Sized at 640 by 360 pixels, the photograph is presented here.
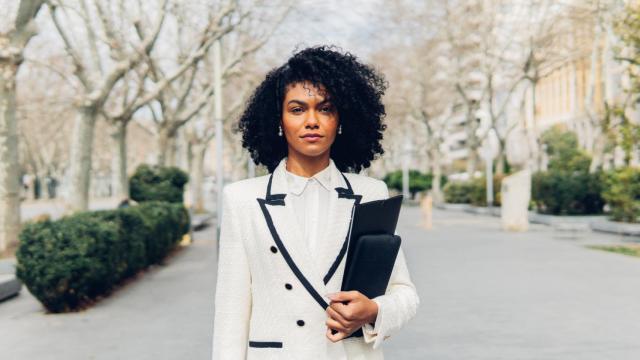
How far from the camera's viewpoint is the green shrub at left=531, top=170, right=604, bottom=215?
27.7 metres

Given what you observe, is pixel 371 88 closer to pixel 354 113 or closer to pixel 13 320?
pixel 354 113

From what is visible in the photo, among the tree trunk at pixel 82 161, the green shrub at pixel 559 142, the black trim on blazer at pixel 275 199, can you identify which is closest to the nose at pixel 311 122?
the black trim on blazer at pixel 275 199

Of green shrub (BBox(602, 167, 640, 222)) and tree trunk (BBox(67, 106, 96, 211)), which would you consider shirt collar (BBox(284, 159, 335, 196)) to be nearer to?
tree trunk (BBox(67, 106, 96, 211))

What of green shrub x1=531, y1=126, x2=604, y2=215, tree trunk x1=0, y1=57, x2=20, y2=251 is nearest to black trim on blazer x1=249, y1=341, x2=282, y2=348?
tree trunk x1=0, y1=57, x2=20, y2=251

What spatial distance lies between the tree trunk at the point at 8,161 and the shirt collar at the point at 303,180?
41.5 feet

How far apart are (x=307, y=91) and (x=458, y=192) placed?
43418 mm

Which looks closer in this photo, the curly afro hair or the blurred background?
the curly afro hair

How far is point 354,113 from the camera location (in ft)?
8.42

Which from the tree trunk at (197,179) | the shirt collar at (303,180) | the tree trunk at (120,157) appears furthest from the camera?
the tree trunk at (197,179)

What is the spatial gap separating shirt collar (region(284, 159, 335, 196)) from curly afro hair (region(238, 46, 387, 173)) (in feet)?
0.60

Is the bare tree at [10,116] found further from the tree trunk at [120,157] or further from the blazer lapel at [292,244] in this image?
the blazer lapel at [292,244]

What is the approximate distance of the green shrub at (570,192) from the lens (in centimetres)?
2766

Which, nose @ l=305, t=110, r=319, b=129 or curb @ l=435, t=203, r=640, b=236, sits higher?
nose @ l=305, t=110, r=319, b=129

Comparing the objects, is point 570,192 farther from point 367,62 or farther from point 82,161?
point 367,62
